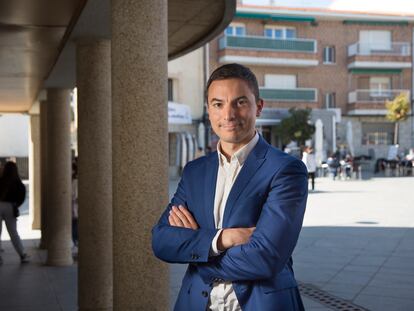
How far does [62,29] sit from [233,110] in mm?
5586

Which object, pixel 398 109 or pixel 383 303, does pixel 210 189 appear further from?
pixel 398 109

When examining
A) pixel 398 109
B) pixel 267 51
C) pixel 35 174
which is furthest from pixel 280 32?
pixel 35 174

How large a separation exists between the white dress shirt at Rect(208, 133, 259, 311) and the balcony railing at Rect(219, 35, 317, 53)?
37937 millimetres

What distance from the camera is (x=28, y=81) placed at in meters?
11.4

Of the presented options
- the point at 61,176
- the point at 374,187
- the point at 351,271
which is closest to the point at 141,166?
the point at 351,271

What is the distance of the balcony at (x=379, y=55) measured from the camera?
42250mm

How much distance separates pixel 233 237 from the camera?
7.52ft

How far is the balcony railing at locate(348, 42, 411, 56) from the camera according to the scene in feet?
140

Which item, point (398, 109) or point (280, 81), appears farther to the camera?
point (280, 81)

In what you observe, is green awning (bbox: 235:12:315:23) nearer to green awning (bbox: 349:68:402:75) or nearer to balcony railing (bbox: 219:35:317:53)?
balcony railing (bbox: 219:35:317:53)

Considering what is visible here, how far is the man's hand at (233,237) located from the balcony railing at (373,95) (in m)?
41.0

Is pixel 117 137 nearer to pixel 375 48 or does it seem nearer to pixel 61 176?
pixel 61 176

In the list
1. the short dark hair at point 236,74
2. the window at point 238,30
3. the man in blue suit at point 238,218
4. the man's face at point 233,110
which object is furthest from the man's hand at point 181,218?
the window at point 238,30

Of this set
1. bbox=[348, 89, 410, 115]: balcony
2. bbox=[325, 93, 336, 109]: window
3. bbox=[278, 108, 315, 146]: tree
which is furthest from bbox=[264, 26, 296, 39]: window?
bbox=[278, 108, 315, 146]: tree
